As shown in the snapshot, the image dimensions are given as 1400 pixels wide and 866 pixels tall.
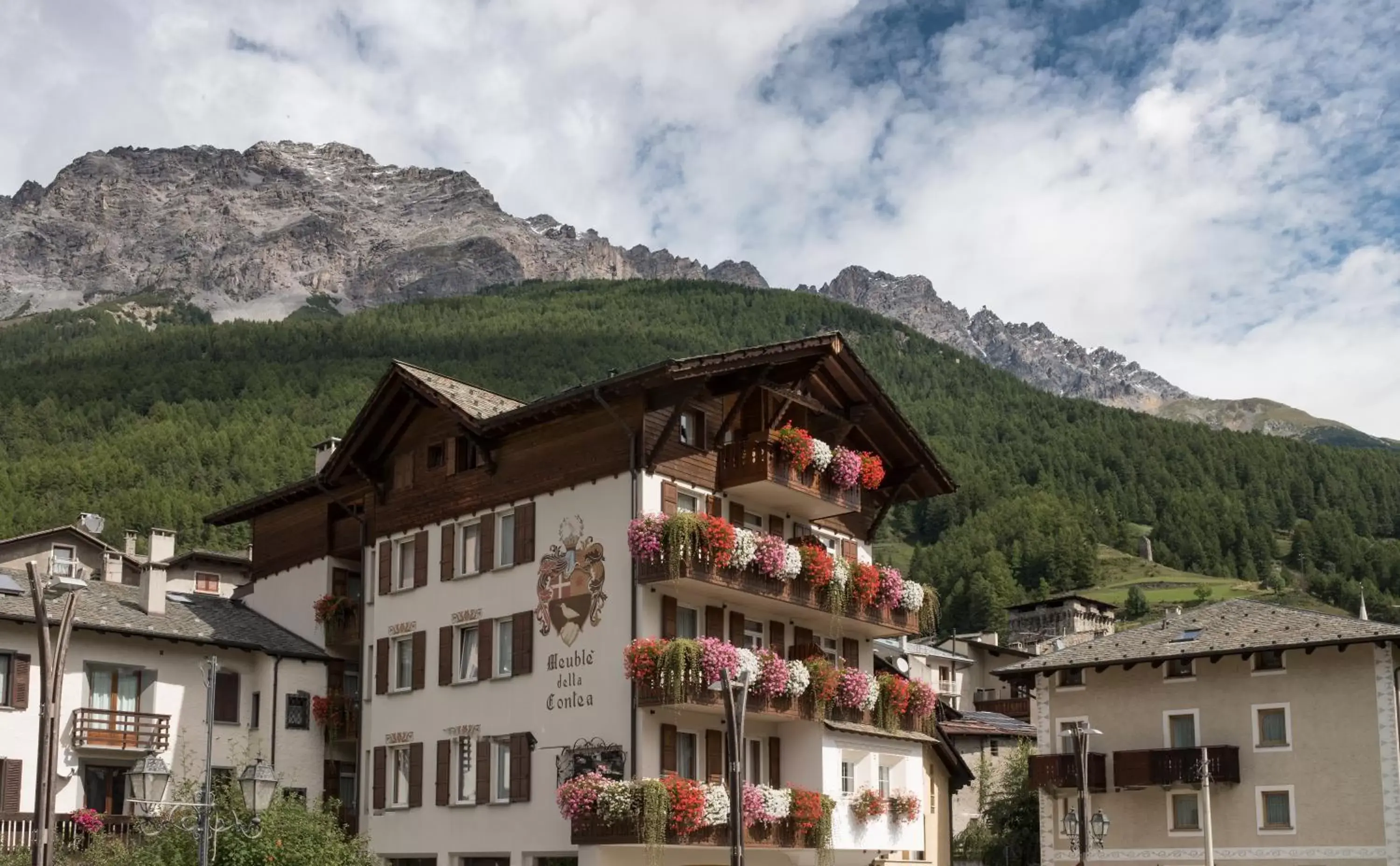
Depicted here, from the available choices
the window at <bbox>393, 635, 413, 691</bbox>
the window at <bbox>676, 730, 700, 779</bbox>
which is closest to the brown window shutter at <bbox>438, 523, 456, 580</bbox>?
the window at <bbox>393, 635, 413, 691</bbox>

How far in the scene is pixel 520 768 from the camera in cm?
4175

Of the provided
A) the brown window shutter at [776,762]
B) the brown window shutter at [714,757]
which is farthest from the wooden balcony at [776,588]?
the brown window shutter at [714,757]

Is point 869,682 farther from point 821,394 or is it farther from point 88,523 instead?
point 88,523

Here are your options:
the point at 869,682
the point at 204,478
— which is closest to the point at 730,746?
the point at 869,682

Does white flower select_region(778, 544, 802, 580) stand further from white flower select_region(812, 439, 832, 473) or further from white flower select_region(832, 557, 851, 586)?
white flower select_region(812, 439, 832, 473)

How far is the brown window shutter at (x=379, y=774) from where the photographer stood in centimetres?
4609

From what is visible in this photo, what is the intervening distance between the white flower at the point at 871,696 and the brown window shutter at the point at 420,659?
464 inches

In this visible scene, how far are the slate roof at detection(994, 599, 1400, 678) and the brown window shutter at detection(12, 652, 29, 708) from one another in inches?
1284

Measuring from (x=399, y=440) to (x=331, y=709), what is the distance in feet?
26.5

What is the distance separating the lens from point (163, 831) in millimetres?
38281

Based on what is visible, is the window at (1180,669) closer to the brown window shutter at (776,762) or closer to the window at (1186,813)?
the window at (1186,813)

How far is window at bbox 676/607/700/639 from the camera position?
4128 cm

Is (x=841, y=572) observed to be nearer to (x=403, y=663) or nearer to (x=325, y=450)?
(x=403, y=663)

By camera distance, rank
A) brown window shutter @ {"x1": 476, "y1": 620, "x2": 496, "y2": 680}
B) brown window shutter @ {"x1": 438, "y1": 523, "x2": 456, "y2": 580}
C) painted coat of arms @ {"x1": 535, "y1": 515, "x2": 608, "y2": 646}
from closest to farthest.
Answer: painted coat of arms @ {"x1": 535, "y1": 515, "x2": 608, "y2": 646} < brown window shutter @ {"x1": 476, "y1": 620, "x2": 496, "y2": 680} < brown window shutter @ {"x1": 438, "y1": 523, "x2": 456, "y2": 580}
